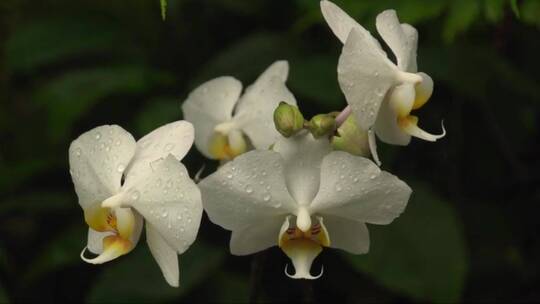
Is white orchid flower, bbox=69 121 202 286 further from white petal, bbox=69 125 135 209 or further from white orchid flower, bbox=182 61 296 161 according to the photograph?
white orchid flower, bbox=182 61 296 161

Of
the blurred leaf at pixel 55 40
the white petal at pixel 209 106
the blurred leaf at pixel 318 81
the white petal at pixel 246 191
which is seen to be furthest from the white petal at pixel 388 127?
the blurred leaf at pixel 55 40

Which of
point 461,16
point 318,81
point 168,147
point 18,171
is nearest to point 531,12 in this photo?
point 461,16

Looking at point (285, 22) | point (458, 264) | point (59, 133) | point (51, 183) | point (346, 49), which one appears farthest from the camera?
point (285, 22)

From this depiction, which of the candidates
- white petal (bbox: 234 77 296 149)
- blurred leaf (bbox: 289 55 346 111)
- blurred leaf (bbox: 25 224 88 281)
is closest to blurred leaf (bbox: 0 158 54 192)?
blurred leaf (bbox: 25 224 88 281)

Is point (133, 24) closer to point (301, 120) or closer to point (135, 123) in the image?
point (135, 123)

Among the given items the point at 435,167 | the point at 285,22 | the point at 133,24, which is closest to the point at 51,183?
the point at 133,24

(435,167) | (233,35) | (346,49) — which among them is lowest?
(435,167)

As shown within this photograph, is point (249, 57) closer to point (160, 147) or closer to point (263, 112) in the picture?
point (263, 112)
